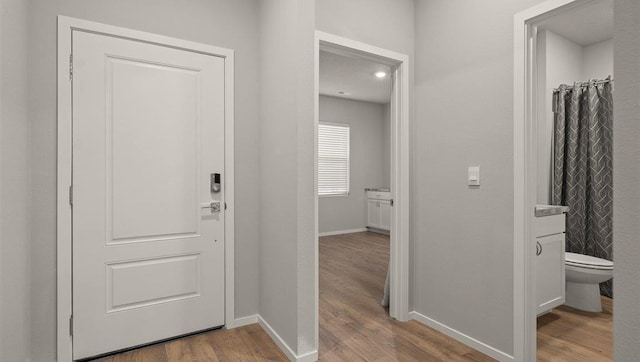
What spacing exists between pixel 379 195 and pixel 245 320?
4307 millimetres

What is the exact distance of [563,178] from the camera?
11.4ft

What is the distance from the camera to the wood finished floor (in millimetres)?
2008

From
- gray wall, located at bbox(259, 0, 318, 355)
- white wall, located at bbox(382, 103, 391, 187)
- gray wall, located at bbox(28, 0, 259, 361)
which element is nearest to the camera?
gray wall, located at bbox(28, 0, 259, 361)

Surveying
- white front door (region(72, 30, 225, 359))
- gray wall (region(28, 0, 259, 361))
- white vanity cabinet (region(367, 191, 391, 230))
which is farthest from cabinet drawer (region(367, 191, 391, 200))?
white front door (region(72, 30, 225, 359))

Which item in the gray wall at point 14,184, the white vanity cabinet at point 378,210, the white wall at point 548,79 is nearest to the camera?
the gray wall at point 14,184

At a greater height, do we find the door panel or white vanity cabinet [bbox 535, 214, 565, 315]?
the door panel

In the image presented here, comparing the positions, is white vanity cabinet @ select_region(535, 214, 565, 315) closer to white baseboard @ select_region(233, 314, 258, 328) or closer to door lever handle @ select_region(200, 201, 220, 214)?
white baseboard @ select_region(233, 314, 258, 328)

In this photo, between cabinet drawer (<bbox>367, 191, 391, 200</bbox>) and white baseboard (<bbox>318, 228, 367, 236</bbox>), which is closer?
cabinet drawer (<bbox>367, 191, 391, 200</bbox>)

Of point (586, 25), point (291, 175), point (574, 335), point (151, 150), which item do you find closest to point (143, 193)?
point (151, 150)

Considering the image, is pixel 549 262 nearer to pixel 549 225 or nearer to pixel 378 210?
pixel 549 225

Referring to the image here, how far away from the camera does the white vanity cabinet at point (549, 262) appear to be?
7.73 feet

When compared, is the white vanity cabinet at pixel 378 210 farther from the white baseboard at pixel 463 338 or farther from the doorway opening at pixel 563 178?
the white baseboard at pixel 463 338

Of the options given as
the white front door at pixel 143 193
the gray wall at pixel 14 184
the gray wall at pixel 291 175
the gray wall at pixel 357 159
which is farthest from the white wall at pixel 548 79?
the gray wall at pixel 14 184

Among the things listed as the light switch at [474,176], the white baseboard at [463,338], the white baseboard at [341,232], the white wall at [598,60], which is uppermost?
the white wall at [598,60]
